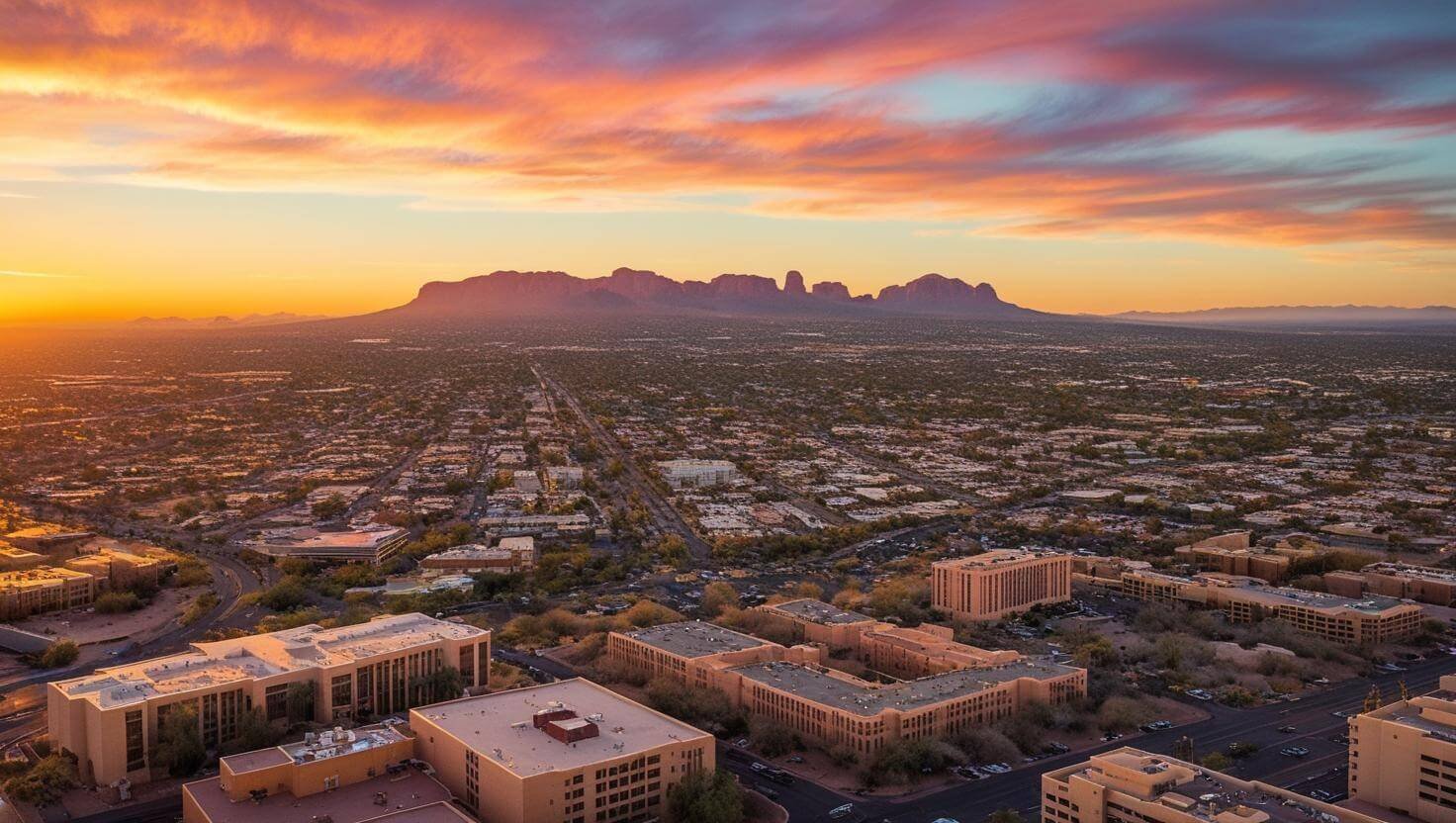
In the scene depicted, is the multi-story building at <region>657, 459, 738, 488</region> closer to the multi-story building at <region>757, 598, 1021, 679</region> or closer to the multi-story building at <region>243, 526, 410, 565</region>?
the multi-story building at <region>243, 526, 410, 565</region>

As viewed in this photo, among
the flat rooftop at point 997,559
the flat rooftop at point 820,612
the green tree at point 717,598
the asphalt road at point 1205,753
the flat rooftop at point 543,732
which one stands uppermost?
the flat rooftop at point 997,559

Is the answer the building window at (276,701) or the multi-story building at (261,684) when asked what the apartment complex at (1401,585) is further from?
the building window at (276,701)

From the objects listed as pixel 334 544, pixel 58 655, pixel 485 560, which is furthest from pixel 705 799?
pixel 334 544

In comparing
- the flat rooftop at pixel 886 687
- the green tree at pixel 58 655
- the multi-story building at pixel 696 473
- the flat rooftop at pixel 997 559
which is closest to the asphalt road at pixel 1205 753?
the flat rooftop at pixel 886 687

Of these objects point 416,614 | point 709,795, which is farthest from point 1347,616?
point 416,614

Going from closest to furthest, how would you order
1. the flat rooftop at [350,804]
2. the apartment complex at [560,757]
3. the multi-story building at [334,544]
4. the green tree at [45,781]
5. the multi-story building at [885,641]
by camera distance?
the flat rooftop at [350,804], the apartment complex at [560,757], the green tree at [45,781], the multi-story building at [885,641], the multi-story building at [334,544]

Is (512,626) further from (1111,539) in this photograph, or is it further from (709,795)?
(1111,539)
